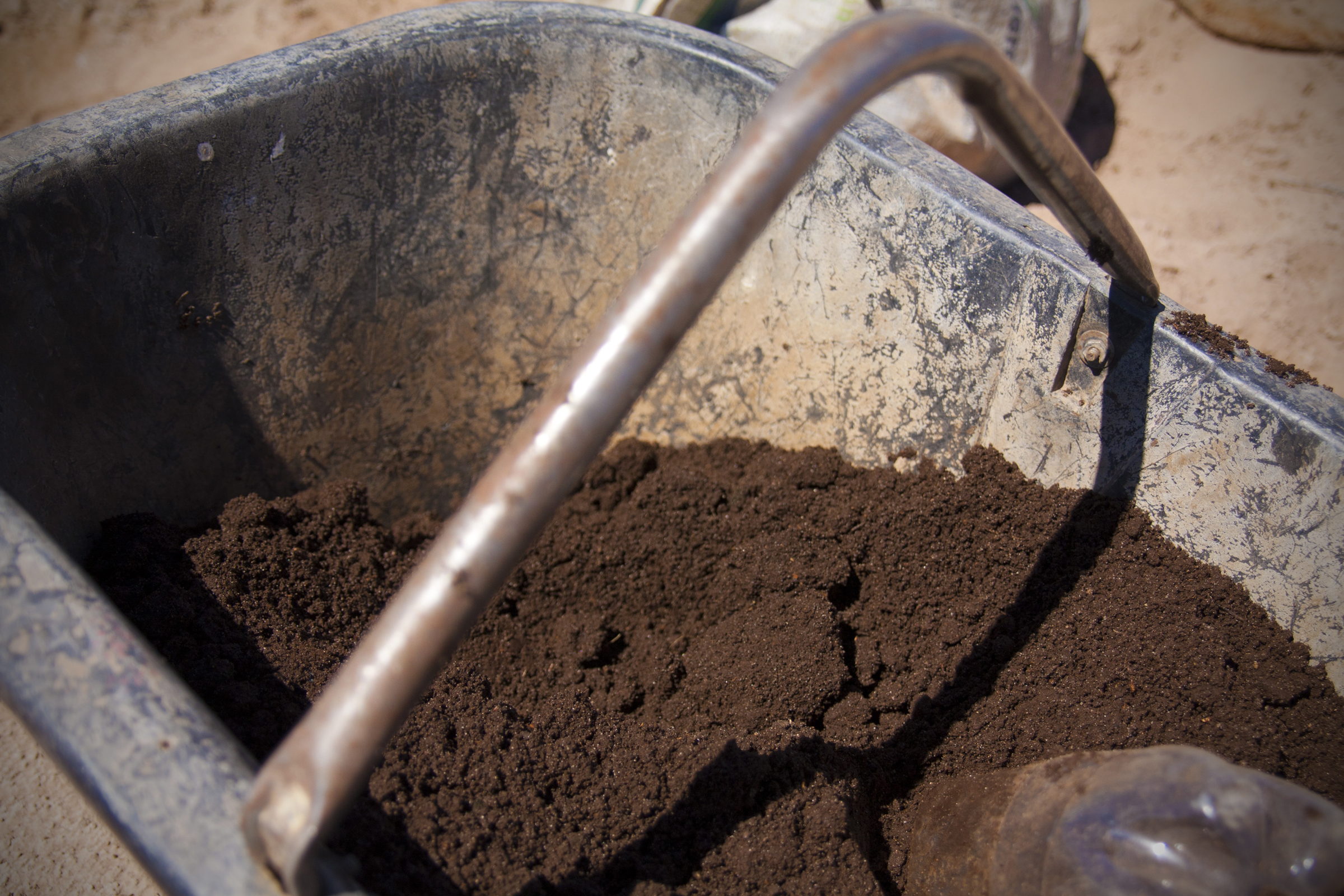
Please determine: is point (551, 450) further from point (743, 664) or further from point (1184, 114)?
point (1184, 114)

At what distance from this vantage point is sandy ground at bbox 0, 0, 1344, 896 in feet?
7.95

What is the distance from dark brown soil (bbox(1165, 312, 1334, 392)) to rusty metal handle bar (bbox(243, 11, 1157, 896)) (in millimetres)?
643

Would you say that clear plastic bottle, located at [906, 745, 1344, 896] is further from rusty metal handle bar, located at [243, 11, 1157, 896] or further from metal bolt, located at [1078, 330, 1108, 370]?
rusty metal handle bar, located at [243, 11, 1157, 896]

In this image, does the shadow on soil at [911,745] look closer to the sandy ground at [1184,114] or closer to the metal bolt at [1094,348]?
the metal bolt at [1094,348]

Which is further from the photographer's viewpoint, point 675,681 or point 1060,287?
point 675,681

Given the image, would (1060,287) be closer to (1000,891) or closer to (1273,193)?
(1000,891)

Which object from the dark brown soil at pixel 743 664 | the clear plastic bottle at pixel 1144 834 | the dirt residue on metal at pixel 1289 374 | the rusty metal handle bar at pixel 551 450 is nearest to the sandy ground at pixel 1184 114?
the dirt residue on metal at pixel 1289 374

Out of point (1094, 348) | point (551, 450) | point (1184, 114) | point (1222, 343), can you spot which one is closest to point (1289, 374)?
point (1222, 343)

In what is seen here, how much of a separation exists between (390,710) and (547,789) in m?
0.56

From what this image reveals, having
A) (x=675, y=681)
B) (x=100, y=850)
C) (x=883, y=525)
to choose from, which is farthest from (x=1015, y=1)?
(x=100, y=850)

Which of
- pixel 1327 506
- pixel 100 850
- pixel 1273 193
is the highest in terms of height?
pixel 1273 193

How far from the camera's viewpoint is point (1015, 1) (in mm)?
2279

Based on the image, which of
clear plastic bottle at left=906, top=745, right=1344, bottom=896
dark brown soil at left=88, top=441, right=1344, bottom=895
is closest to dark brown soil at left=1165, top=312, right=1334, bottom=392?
dark brown soil at left=88, top=441, right=1344, bottom=895

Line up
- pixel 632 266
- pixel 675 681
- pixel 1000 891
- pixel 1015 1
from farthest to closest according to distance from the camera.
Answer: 1. pixel 1015 1
2. pixel 632 266
3. pixel 675 681
4. pixel 1000 891
